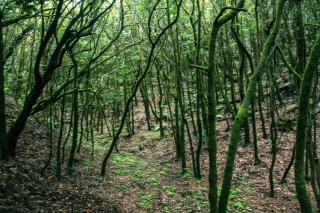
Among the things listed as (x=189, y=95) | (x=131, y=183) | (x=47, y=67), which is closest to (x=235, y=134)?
(x=47, y=67)

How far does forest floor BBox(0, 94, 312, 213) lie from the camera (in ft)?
21.3

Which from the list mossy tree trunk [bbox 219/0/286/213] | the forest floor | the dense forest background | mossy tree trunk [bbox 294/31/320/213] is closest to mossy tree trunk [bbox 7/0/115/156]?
the dense forest background

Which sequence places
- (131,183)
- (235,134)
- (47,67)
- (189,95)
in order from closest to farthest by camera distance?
1. (235,134)
2. (47,67)
3. (131,183)
4. (189,95)

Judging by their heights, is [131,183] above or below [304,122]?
below

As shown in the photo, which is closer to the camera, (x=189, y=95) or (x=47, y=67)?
(x=47, y=67)

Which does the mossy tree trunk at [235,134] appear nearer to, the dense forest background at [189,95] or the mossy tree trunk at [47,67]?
the dense forest background at [189,95]

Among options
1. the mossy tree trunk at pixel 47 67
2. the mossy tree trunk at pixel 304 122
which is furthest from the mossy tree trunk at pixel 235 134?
the mossy tree trunk at pixel 47 67

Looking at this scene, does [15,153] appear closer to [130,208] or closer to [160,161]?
[130,208]

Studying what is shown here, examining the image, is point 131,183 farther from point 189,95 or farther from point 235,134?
point 235,134

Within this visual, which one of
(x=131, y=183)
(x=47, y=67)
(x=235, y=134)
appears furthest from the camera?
(x=131, y=183)

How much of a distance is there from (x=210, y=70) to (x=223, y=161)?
23.8 feet

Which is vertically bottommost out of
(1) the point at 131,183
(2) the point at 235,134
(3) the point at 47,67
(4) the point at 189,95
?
(1) the point at 131,183

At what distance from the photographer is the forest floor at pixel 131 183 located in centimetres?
650

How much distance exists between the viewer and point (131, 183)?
32.2 feet
